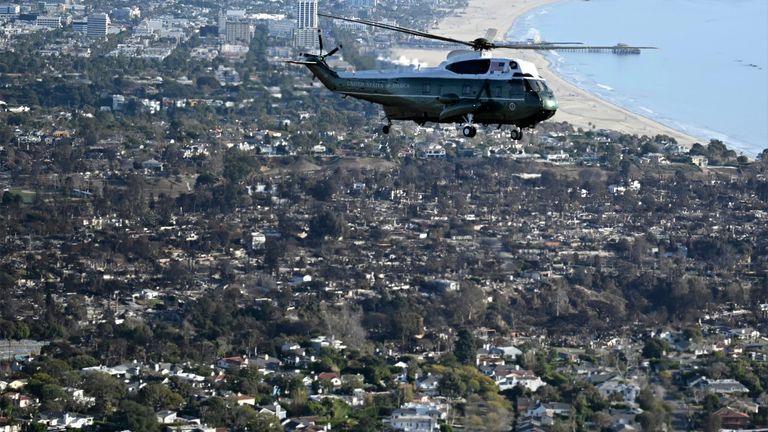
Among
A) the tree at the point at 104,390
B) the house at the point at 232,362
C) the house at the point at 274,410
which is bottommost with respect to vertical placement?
the house at the point at 232,362

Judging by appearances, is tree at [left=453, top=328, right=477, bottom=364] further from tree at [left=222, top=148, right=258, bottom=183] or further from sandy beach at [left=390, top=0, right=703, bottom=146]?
sandy beach at [left=390, top=0, right=703, bottom=146]

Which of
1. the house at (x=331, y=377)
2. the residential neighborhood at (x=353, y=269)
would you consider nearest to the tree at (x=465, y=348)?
the residential neighborhood at (x=353, y=269)

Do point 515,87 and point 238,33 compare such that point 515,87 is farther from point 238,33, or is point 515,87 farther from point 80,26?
point 80,26

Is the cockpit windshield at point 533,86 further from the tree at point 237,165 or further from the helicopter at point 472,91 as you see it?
the tree at point 237,165

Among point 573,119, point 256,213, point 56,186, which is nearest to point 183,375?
point 256,213

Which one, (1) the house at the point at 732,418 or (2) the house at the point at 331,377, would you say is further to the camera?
(2) the house at the point at 331,377

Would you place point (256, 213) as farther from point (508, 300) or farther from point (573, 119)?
point (573, 119)

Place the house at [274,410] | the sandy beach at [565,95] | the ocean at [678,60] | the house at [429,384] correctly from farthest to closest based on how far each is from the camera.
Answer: the ocean at [678,60] → the sandy beach at [565,95] → the house at [429,384] → the house at [274,410]
